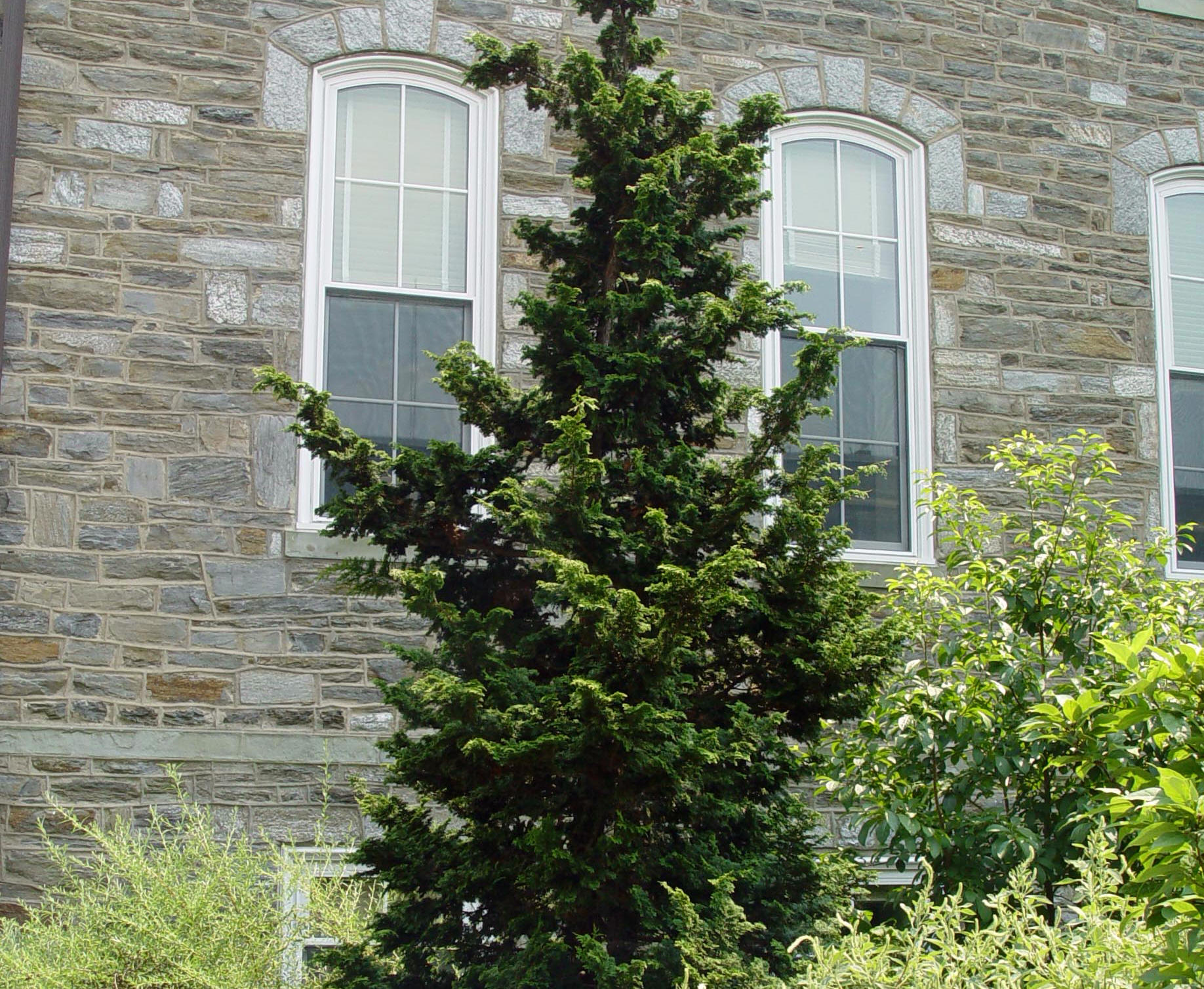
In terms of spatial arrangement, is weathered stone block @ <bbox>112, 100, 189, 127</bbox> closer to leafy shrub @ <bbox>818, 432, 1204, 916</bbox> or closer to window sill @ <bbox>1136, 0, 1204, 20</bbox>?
leafy shrub @ <bbox>818, 432, 1204, 916</bbox>

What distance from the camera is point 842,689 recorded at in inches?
188

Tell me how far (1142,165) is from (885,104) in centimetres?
182

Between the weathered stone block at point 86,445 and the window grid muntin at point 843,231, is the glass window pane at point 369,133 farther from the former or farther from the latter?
the window grid muntin at point 843,231

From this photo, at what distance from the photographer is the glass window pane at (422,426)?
7.64 metres

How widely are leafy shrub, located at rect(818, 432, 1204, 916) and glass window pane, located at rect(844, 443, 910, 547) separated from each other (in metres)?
2.14

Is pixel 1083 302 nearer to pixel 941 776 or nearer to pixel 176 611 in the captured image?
pixel 941 776

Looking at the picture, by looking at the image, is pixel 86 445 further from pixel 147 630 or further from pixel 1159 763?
pixel 1159 763

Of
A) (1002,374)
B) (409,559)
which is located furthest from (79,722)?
(1002,374)

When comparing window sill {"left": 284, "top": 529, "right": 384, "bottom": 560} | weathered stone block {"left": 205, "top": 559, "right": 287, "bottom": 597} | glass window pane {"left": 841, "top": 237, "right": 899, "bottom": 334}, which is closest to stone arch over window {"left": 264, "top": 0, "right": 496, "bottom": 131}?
window sill {"left": 284, "top": 529, "right": 384, "bottom": 560}

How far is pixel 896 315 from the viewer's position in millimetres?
8586

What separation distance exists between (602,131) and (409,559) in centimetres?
282

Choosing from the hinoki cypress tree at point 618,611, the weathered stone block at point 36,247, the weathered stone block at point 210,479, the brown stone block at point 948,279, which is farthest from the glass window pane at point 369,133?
the brown stone block at point 948,279

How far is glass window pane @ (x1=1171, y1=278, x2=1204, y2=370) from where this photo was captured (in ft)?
29.7

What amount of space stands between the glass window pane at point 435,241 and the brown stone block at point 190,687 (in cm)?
243
